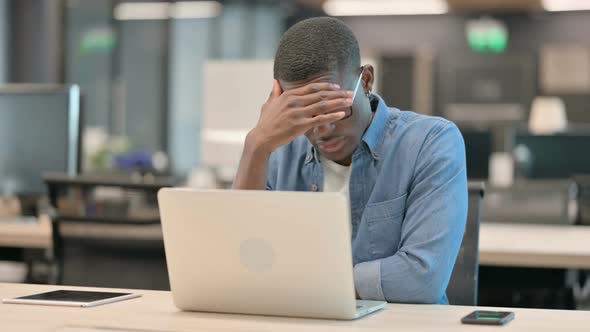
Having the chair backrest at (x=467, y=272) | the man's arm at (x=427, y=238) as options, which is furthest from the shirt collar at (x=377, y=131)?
the chair backrest at (x=467, y=272)

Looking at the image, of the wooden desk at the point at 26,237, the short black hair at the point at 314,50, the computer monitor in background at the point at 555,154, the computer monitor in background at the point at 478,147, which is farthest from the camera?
the computer monitor in background at the point at 478,147

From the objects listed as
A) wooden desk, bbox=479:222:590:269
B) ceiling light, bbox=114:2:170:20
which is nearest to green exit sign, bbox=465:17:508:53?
ceiling light, bbox=114:2:170:20

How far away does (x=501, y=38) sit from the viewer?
11.0 meters

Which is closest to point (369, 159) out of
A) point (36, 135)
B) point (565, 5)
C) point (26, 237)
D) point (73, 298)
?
point (73, 298)

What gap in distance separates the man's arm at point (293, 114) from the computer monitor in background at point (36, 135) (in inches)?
82.6

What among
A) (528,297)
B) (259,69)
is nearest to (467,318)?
(528,297)

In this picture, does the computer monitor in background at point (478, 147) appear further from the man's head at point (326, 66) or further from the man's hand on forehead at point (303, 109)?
the man's hand on forehead at point (303, 109)

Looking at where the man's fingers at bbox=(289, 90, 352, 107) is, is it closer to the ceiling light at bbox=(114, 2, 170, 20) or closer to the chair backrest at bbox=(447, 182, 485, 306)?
the chair backrest at bbox=(447, 182, 485, 306)

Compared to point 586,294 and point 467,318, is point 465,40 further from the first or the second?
point 467,318

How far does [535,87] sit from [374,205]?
9.00 m

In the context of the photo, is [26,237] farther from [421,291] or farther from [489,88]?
[489,88]

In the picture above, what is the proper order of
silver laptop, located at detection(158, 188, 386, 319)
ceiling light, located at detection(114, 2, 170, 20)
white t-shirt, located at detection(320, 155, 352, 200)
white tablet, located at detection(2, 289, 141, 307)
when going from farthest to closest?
ceiling light, located at detection(114, 2, 170, 20) < white t-shirt, located at detection(320, 155, 352, 200) < white tablet, located at detection(2, 289, 141, 307) < silver laptop, located at detection(158, 188, 386, 319)

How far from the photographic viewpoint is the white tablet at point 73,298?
196 centimetres

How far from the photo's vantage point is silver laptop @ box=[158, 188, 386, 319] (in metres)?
1.67
